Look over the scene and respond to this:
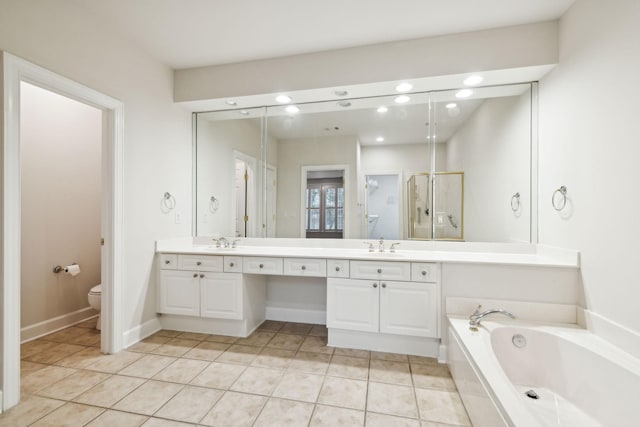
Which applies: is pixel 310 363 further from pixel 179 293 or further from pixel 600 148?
pixel 600 148

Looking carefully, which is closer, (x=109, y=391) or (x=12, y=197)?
(x=12, y=197)

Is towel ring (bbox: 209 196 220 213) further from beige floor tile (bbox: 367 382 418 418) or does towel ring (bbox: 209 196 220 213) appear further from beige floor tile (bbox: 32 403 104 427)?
beige floor tile (bbox: 367 382 418 418)

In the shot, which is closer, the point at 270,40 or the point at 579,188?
the point at 579,188

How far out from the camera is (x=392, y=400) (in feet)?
5.83

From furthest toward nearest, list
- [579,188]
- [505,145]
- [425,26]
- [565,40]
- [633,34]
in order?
1. [505,145]
2. [425,26]
3. [565,40]
4. [579,188]
5. [633,34]

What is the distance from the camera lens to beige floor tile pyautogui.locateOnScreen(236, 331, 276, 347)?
2.58 metres

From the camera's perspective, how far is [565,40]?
2.11m

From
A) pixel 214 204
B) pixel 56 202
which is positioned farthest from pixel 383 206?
pixel 56 202

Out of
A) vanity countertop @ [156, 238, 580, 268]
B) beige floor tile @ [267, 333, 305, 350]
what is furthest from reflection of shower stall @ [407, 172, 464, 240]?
beige floor tile @ [267, 333, 305, 350]

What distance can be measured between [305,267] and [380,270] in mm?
643

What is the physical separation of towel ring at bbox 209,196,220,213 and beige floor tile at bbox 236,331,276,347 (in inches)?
56.0

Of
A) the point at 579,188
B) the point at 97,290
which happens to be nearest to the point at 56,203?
the point at 97,290

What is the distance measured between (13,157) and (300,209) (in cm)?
215

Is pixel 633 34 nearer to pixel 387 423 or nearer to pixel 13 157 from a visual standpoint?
pixel 387 423
